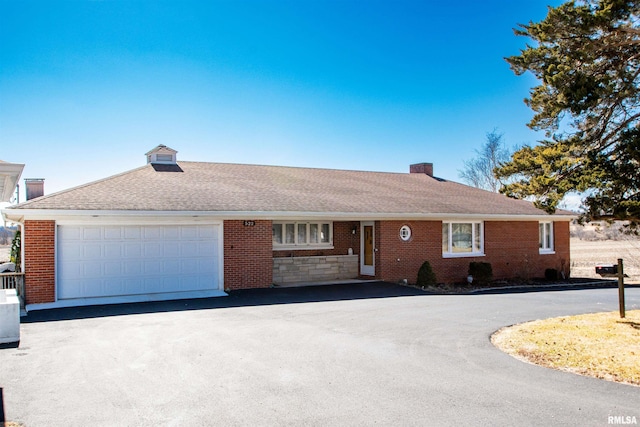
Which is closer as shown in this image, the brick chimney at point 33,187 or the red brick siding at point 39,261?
the red brick siding at point 39,261

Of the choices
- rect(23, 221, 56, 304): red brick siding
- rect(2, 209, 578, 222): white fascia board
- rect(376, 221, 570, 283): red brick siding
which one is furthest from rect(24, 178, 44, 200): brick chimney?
rect(376, 221, 570, 283): red brick siding

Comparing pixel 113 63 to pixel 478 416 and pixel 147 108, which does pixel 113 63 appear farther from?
pixel 478 416

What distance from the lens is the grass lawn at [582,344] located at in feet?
22.9

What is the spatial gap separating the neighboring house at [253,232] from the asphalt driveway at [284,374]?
1962 millimetres

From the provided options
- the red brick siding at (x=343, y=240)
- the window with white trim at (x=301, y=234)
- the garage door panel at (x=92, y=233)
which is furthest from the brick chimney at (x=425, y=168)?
the garage door panel at (x=92, y=233)

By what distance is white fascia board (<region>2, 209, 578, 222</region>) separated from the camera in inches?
492

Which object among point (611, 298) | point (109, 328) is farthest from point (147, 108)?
point (611, 298)

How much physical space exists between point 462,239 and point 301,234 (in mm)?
6502

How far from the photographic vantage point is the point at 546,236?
21.7m

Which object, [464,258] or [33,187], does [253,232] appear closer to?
[464,258]

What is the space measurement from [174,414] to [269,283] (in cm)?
1068

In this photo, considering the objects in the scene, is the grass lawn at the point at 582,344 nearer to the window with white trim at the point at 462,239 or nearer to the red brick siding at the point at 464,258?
the red brick siding at the point at 464,258

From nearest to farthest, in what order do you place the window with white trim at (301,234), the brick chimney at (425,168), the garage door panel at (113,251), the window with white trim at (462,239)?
the garage door panel at (113,251), the window with white trim at (301,234), the window with white trim at (462,239), the brick chimney at (425,168)

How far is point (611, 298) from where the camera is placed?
14734 mm
